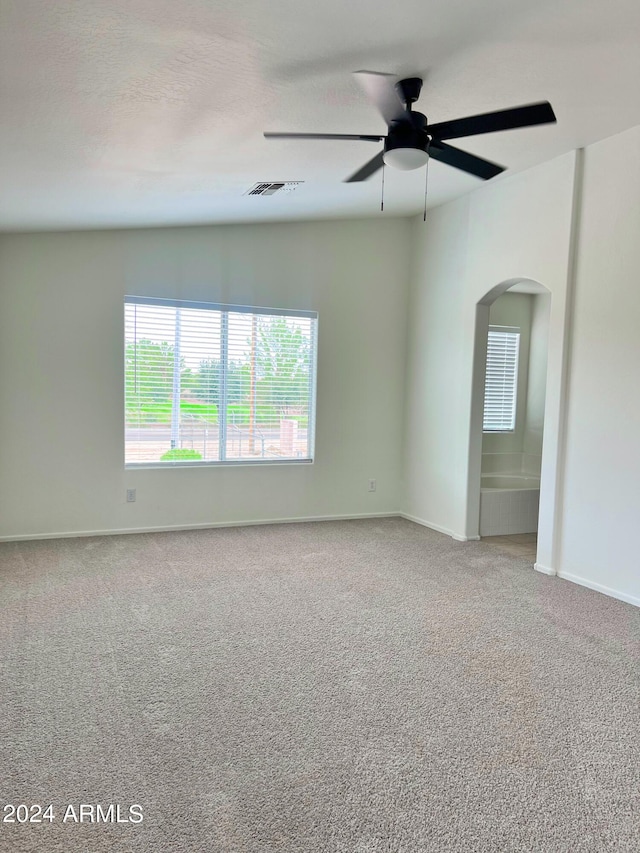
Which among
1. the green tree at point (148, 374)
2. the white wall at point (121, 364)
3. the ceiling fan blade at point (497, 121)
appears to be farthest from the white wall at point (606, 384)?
the green tree at point (148, 374)

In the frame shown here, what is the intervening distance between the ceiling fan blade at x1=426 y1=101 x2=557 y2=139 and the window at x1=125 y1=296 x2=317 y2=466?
10.5 feet

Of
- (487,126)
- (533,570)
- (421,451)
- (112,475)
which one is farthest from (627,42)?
(112,475)

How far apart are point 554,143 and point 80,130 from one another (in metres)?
3.04

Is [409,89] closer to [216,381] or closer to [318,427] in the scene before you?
[216,381]

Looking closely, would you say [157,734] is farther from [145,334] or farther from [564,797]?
[145,334]

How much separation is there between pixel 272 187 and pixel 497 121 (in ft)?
6.86

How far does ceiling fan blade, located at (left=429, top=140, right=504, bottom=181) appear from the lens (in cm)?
285

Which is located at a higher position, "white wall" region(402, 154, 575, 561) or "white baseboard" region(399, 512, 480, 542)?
"white wall" region(402, 154, 575, 561)

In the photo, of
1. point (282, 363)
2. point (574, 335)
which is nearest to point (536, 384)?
point (574, 335)

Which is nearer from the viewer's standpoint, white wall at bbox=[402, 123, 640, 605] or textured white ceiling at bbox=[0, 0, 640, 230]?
textured white ceiling at bbox=[0, 0, 640, 230]

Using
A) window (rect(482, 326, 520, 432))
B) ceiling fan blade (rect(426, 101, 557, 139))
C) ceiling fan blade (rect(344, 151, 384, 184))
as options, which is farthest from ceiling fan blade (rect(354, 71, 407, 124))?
window (rect(482, 326, 520, 432))

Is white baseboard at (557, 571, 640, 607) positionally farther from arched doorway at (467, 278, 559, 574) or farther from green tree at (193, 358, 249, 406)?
green tree at (193, 358, 249, 406)

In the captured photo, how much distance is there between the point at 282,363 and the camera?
19.1 ft

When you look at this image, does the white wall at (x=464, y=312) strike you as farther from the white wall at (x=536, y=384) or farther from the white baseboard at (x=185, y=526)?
the white wall at (x=536, y=384)
